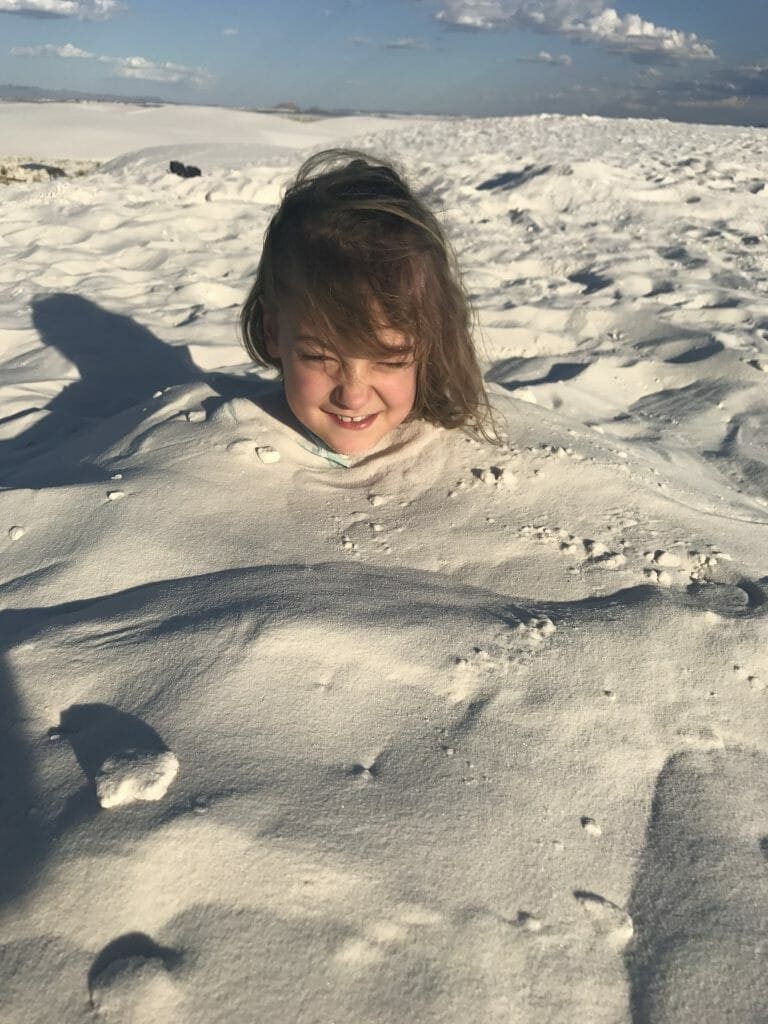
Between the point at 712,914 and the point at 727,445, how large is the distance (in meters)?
1.94

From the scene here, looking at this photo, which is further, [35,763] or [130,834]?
[35,763]

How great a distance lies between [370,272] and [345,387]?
0.24 metres

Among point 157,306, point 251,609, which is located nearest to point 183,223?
point 157,306

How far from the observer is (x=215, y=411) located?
1919mm

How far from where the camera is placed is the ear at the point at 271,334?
1.84 metres

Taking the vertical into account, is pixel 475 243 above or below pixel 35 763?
above

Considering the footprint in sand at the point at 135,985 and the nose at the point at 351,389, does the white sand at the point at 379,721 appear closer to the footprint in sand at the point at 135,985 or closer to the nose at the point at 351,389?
the footprint in sand at the point at 135,985

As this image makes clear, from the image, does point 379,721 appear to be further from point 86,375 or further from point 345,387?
point 86,375

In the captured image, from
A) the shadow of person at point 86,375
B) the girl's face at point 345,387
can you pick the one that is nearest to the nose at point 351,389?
the girl's face at point 345,387

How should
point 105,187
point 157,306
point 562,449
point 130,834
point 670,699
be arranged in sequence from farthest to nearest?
point 105,187
point 157,306
point 562,449
point 670,699
point 130,834

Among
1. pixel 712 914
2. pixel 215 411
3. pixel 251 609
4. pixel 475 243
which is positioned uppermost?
pixel 475 243

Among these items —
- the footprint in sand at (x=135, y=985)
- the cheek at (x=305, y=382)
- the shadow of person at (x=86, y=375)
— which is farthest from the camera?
the shadow of person at (x=86, y=375)

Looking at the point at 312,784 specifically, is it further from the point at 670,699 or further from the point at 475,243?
the point at 475,243

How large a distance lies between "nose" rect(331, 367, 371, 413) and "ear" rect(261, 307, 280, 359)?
276 millimetres
